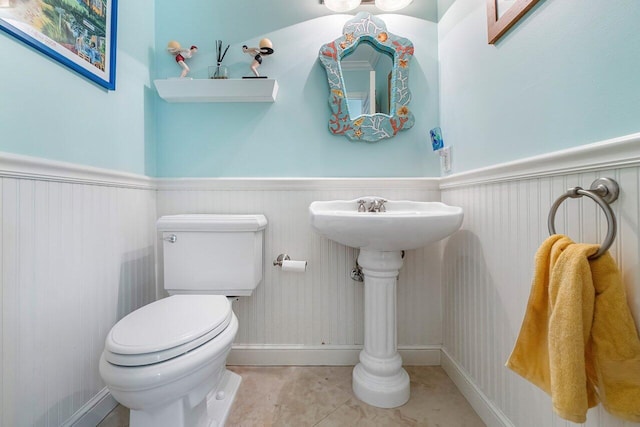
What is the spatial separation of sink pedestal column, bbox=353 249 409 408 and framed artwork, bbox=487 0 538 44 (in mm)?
865

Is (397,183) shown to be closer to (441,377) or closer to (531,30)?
(531,30)

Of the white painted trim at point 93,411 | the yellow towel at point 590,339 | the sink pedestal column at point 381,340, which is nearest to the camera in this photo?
the yellow towel at point 590,339

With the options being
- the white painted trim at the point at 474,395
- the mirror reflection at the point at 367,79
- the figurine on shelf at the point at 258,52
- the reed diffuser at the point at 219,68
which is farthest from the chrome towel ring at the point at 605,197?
the reed diffuser at the point at 219,68

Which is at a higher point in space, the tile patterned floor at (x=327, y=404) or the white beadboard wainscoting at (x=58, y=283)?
the white beadboard wainscoting at (x=58, y=283)

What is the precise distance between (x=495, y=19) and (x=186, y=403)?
1614 mm

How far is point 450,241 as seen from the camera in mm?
1286

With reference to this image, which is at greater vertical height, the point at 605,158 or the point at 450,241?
the point at 605,158

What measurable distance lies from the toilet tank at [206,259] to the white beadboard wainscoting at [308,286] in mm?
220

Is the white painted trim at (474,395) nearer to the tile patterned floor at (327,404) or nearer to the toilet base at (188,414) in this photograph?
the tile patterned floor at (327,404)

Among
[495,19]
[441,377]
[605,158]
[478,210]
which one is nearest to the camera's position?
[605,158]

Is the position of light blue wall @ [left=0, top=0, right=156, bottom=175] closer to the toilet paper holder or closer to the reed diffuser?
the reed diffuser

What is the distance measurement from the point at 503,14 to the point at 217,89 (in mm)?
1204

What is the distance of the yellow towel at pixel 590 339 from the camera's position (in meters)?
0.52

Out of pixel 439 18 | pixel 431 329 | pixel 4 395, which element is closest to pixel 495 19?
pixel 439 18
